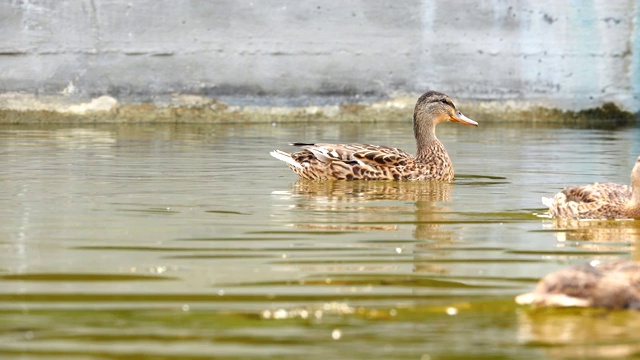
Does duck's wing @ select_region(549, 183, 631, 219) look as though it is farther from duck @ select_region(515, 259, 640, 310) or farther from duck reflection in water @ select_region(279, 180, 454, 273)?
duck @ select_region(515, 259, 640, 310)

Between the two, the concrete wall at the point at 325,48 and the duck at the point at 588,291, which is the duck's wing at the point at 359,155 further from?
the concrete wall at the point at 325,48

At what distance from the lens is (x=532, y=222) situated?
9.78 meters

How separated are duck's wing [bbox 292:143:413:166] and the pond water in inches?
13.0

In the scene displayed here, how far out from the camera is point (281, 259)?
7.79 m

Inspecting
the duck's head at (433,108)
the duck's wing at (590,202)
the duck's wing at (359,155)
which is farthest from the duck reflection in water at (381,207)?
the duck's head at (433,108)

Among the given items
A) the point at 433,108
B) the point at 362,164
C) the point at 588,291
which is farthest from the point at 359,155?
the point at 588,291

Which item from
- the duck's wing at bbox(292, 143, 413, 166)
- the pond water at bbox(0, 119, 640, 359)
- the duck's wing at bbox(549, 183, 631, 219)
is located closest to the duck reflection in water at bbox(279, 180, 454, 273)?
the pond water at bbox(0, 119, 640, 359)

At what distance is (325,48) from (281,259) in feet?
42.8

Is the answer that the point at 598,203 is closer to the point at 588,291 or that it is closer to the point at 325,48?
the point at 588,291

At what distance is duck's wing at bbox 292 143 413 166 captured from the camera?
12.8 m

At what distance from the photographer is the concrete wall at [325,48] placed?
64.3 ft

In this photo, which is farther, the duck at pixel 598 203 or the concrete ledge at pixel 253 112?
the concrete ledge at pixel 253 112

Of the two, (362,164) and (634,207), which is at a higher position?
(362,164)

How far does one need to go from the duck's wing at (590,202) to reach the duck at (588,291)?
3.41m
